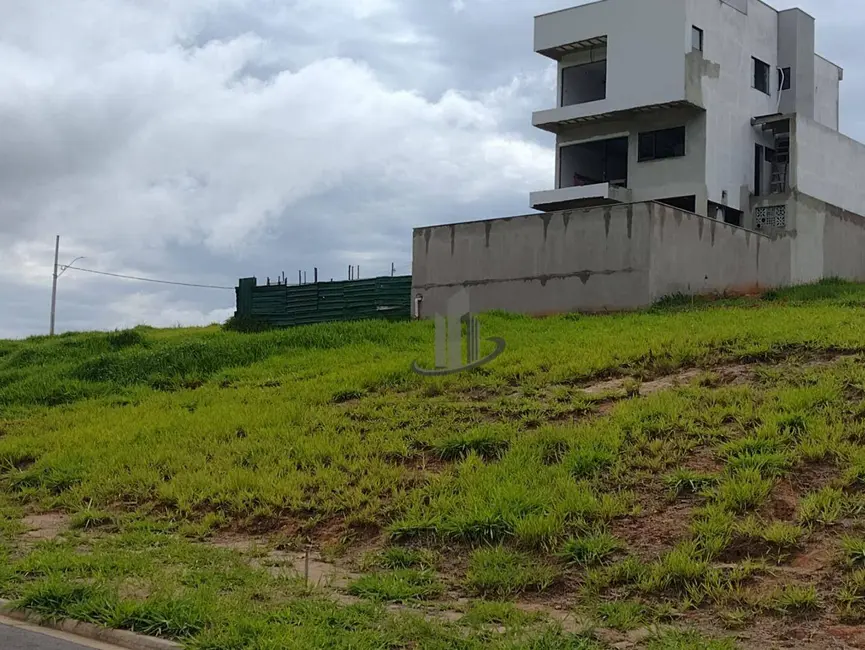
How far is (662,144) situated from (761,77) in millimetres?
5015

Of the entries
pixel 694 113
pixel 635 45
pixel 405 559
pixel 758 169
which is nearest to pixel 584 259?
→ pixel 694 113

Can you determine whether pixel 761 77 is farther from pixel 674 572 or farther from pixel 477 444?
pixel 674 572

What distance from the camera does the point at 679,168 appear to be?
28.6 m

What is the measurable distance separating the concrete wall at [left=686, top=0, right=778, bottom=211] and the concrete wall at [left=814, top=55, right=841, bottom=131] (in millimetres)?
3005

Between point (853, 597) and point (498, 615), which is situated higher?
point (853, 597)

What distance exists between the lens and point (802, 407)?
873 centimetres

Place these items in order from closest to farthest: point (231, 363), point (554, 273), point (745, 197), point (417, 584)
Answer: point (417, 584)
point (231, 363)
point (554, 273)
point (745, 197)

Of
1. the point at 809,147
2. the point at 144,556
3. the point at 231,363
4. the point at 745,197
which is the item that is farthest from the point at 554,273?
the point at 144,556

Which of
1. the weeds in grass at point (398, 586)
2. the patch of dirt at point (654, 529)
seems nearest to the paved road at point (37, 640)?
the weeds in grass at point (398, 586)

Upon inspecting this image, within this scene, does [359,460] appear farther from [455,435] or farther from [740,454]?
[740,454]

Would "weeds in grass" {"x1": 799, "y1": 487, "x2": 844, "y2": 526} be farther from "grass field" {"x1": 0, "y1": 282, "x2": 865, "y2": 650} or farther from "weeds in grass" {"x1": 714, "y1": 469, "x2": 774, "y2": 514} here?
"weeds in grass" {"x1": 714, "y1": 469, "x2": 774, "y2": 514}

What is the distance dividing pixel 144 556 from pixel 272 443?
2.92 metres

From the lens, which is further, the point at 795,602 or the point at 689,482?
the point at 689,482

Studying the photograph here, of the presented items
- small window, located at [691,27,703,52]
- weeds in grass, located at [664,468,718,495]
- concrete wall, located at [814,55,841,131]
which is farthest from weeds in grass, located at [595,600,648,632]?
concrete wall, located at [814,55,841,131]
